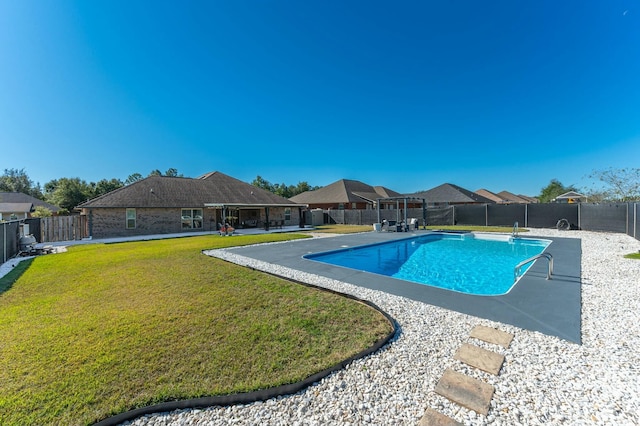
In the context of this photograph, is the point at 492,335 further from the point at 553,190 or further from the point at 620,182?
the point at 553,190

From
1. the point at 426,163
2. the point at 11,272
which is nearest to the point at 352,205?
the point at 426,163

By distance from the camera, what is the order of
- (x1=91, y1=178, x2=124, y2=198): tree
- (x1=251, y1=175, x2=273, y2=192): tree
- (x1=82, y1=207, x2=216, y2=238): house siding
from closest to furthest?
(x1=82, y1=207, x2=216, y2=238): house siding → (x1=91, y1=178, x2=124, y2=198): tree → (x1=251, y1=175, x2=273, y2=192): tree

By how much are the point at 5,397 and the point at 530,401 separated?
4.60 m

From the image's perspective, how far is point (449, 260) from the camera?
1047 cm

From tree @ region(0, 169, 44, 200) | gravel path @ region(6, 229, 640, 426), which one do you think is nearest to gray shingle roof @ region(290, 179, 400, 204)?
gravel path @ region(6, 229, 640, 426)

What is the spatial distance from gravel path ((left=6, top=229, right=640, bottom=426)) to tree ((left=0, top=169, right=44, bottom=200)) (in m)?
65.6

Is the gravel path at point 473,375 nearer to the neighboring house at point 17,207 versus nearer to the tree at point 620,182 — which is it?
the tree at point 620,182

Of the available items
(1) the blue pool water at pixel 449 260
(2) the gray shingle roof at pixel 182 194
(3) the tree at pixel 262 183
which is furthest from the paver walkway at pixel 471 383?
(3) the tree at pixel 262 183

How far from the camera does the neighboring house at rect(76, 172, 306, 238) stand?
16344 mm

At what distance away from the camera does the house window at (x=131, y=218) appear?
17.0 m

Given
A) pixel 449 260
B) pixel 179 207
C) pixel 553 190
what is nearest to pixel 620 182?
pixel 449 260

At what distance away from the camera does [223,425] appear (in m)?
2.09

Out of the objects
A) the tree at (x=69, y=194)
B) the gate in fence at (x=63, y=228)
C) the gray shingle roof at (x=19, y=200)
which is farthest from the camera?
the gray shingle roof at (x=19, y=200)

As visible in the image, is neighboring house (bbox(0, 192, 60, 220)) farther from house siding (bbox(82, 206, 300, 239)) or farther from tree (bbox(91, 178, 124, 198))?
house siding (bbox(82, 206, 300, 239))
